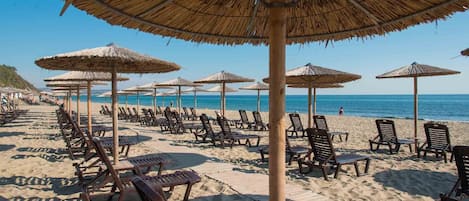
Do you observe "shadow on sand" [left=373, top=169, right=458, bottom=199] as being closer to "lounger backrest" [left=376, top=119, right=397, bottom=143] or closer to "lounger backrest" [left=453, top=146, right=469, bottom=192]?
"lounger backrest" [left=453, top=146, right=469, bottom=192]

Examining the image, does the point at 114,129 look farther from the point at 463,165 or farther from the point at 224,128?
the point at 463,165

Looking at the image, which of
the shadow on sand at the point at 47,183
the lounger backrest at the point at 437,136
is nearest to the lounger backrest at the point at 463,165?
the lounger backrest at the point at 437,136

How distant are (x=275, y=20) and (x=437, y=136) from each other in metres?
6.23

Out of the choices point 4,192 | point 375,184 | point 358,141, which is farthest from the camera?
point 358,141

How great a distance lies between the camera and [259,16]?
314 centimetres

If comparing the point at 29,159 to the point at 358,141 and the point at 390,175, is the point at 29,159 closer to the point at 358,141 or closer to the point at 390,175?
the point at 390,175

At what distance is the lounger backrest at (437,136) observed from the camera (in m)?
6.59

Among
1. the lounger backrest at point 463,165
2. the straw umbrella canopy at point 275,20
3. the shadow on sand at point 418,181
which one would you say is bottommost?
the shadow on sand at point 418,181

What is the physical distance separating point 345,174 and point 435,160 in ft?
8.56

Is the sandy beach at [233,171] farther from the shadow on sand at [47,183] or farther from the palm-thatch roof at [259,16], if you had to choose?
the palm-thatch roof at [259,16]

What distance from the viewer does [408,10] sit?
2.63 m

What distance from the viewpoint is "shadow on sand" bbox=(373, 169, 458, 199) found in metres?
4.58

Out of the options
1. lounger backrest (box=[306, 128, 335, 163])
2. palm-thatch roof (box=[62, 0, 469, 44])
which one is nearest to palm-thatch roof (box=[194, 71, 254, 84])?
lounger backrest (box=[306, 128, 335, 163])

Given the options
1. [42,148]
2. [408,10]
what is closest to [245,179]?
[408,10]
